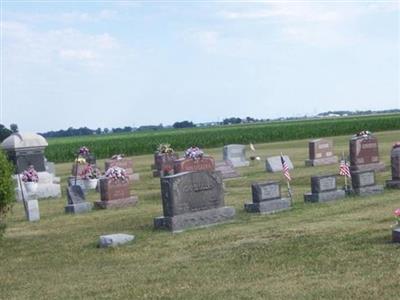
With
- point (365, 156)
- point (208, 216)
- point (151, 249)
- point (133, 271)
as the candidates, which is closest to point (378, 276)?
point (133, 271)

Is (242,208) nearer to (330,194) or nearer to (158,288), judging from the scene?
(330,194)

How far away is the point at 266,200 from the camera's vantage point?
671 inches

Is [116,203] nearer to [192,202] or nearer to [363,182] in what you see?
[192,202]

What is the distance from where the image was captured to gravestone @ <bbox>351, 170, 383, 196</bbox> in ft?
61.1

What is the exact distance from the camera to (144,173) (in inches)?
1422

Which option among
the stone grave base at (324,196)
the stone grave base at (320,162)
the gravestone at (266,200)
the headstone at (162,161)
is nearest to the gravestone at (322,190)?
the stone grave base at (324,196)

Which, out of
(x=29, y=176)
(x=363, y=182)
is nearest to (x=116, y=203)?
(x=29, y=176)

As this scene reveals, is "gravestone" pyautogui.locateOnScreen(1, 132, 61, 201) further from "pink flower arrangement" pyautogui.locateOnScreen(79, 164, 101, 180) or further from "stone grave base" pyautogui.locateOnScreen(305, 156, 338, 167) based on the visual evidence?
"stone grave base" pyautogui.locateOnScreen(305, 156, 338, 167)

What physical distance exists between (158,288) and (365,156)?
54.4ft

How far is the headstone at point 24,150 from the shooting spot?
26703 millimetres

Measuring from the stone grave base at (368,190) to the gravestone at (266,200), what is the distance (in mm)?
2354

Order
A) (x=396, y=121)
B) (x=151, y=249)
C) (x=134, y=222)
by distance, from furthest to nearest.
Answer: (x=396, y=121)
(x=134, y=222)
(x=151, y=249)

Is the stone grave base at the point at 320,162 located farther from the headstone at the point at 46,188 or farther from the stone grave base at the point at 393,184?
the stone grave base at the point at 393,184

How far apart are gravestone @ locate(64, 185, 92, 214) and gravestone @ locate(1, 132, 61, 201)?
18.8 ft
